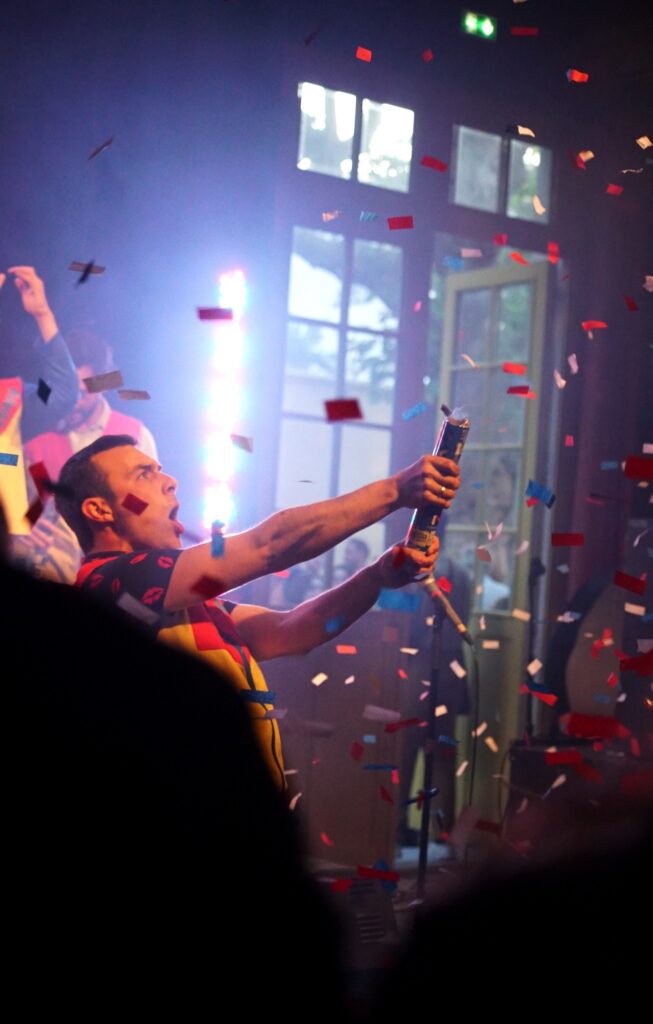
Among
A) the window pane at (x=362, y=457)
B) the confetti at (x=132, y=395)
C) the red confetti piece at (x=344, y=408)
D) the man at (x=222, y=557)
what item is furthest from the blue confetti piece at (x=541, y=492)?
the man at (x=222, y=557)

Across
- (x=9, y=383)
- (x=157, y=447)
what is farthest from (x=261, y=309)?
(x=9, y=383)

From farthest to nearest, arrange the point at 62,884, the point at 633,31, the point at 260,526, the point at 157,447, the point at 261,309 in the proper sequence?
1. the point at 633,31
2. the point at 261,309
3. the point at 157,447
4. the point at 260,526
5. the point at 62,884

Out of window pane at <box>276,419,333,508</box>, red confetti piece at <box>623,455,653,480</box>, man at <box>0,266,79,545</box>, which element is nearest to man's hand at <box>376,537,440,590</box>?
man at <box>0,266,79,545</box>

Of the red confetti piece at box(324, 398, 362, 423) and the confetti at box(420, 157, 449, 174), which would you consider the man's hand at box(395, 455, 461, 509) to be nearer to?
the red confetti piece at box(324, 398, 362, 423)

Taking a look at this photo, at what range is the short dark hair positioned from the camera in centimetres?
215

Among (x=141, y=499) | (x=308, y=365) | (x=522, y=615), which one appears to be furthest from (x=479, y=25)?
(x=141, y=499)

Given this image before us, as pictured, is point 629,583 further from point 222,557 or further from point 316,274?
point 222,557

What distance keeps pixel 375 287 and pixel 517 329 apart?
0.72 metres

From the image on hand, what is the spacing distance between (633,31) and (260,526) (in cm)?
321

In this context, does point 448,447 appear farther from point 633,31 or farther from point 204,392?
point 633,31

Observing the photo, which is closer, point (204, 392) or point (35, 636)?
point (35, 636)

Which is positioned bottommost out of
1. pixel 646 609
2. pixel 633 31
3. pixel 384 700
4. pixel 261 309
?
pixel 384 700

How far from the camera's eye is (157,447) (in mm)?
3338

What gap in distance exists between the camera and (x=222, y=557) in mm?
1965
